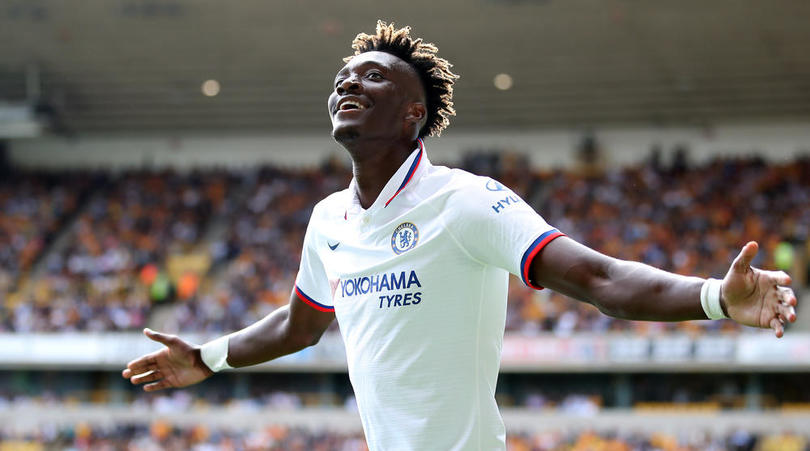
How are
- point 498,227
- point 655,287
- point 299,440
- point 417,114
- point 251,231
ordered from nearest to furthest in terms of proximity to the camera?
point 655,287
point 498,227
point 417,114
point 299,440
point 251,231

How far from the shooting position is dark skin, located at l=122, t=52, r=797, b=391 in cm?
245

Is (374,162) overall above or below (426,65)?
below

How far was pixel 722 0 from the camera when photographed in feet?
68.0

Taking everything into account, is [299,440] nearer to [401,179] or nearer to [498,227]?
[401,179]

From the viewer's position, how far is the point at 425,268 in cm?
311

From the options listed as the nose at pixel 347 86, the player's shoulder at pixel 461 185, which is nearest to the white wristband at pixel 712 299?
the player's shoulder at pixel 461 185

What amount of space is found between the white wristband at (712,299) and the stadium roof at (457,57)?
1924 cm

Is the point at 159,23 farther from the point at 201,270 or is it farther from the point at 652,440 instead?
the point at 652,440

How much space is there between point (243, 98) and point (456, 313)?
991 inches

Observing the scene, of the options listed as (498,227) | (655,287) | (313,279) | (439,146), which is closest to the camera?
(655,287)

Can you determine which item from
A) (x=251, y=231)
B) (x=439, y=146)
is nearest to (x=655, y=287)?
(x=251, y=231)

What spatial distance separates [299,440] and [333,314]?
17822 mm

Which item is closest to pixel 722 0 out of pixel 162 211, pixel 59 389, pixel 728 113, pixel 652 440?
pixel 728 113

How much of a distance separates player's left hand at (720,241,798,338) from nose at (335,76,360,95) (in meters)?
1.40
